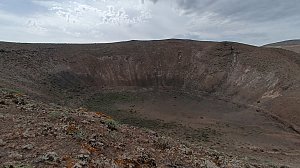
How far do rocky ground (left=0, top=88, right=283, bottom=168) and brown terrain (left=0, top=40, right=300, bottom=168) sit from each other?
0.02 metres

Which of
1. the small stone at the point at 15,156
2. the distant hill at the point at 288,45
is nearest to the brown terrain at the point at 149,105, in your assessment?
the small stone at the point at 15,156

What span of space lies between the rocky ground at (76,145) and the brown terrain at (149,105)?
0.02 metres

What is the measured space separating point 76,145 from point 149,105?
21.0m

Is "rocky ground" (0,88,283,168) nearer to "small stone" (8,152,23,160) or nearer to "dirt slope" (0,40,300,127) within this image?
"small stone" (8,152,23,160)

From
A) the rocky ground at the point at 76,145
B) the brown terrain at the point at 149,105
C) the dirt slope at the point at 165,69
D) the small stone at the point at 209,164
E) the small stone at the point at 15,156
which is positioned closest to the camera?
the small stone at the point at 15,156

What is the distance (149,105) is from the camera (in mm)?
26703

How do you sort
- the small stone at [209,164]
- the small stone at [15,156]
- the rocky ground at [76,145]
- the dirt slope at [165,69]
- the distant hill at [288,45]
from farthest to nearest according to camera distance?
the distant hill at [288,45]
the dirt slope at [165,69]
the small stone at [209,164]
the rocky ground at [76,145]
the small stone at [15,156]

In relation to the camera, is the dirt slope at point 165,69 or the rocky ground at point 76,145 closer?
the rocky ground at point 76,145

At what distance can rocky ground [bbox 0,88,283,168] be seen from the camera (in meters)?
5.25

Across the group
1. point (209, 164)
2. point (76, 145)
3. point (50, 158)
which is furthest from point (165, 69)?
point (50, 158)

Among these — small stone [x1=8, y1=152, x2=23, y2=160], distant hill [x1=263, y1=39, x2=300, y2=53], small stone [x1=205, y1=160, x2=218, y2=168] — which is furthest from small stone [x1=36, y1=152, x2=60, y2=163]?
distant hill [x1=263, y1=39, x2=300, y2=53]

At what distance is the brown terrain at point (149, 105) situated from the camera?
19.9 feet

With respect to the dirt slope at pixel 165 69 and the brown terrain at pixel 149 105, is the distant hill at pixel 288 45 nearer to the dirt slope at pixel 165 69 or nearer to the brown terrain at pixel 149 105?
the dirt slope at pixel 165 69

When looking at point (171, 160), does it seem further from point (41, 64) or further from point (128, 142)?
point (41, 64)
